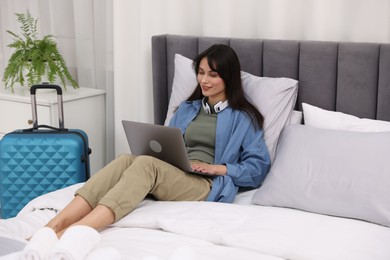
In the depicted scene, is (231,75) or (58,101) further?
(58,101)

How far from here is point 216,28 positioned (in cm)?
255

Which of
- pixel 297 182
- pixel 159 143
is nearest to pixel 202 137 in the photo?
pixel 159 143

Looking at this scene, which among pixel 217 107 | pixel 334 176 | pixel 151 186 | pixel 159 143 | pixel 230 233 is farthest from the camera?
pixel 217 107

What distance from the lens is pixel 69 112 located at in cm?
277

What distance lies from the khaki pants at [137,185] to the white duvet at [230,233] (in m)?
0.06

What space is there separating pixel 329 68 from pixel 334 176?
0.59 meters

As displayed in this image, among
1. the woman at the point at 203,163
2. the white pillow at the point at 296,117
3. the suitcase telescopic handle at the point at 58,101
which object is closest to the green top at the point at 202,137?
the woman at the point at 203,163

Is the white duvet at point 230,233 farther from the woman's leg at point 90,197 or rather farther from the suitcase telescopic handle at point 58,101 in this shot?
the suitcase telescopic handle at point 58,101

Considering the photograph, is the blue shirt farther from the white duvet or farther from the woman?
the white duvet

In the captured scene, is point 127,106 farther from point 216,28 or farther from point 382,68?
point 382,68

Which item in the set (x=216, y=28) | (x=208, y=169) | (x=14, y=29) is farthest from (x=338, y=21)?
(x=14, y=29)

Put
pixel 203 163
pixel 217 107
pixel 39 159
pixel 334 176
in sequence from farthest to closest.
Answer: pixel 39 159, pixel 217 107, pixel 203 163, pixel 334 176

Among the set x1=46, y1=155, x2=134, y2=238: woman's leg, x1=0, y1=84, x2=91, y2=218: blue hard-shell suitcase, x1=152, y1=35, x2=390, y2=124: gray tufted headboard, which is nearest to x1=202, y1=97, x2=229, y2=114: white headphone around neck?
x1=152, y1=35, x2=390, y2=124: gray tufted headboard

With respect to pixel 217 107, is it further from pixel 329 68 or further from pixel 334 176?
pixel 334 176
